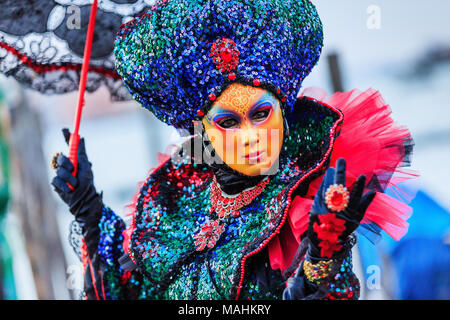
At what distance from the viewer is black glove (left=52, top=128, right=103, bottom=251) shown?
2014mm

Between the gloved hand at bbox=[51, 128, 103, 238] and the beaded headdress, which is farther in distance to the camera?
the gloved hand at bbox=[51, 128, 103, 238]

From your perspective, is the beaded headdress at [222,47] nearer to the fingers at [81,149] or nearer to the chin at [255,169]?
the chin at [255,169]

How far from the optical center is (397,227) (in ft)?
5.32

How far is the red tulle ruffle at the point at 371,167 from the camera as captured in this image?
1622 mm

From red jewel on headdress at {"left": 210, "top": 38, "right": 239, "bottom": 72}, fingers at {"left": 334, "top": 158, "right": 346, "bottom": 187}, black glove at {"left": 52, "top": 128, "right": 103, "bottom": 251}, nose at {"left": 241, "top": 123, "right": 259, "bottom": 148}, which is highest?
red jewel on headdress at {"left": 210, "top": 38, "right": 239, "bottom": 72}

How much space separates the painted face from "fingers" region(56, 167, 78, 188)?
1.85ft

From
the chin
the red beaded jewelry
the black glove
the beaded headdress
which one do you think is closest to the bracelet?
the red beaded jewelry

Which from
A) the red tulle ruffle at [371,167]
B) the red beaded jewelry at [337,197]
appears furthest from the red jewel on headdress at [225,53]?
the red beaded jewelry at [337,197]

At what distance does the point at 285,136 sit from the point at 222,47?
1.05ft

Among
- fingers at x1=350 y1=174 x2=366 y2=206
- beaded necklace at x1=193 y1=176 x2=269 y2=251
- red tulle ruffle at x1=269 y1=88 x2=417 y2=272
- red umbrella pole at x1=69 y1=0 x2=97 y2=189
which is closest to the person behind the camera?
fingers at x1=350 y1=174 x2=366 y2=206

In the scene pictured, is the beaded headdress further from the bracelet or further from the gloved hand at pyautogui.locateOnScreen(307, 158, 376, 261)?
the bracelet

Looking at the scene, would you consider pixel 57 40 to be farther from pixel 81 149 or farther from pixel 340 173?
pixel 340 173
